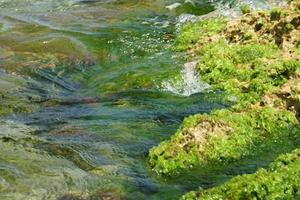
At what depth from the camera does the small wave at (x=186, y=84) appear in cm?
1070

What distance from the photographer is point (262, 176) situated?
6.59 meters

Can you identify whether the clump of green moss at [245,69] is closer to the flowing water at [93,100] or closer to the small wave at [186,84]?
the small wave at [186,84]

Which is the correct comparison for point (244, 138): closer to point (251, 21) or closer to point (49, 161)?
point (49, 161)

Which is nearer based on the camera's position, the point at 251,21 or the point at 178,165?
the point at 178,165

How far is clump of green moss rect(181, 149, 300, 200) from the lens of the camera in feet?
20.9

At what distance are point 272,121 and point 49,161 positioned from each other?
11.2 feet

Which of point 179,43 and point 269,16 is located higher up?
point 269,16

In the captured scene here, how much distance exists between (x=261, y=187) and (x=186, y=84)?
4.69 m

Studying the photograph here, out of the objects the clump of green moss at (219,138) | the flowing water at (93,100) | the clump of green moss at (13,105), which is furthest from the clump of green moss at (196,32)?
the clump of green moss at (219,138)

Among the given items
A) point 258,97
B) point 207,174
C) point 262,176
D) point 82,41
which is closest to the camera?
point 262,176

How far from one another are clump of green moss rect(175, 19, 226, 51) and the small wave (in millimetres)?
1726

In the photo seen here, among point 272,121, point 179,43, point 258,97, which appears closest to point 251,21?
point 179,43

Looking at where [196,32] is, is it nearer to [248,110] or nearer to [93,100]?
[93,100]

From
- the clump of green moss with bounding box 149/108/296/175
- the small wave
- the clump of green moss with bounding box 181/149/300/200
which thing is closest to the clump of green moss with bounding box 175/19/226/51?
the small wave
